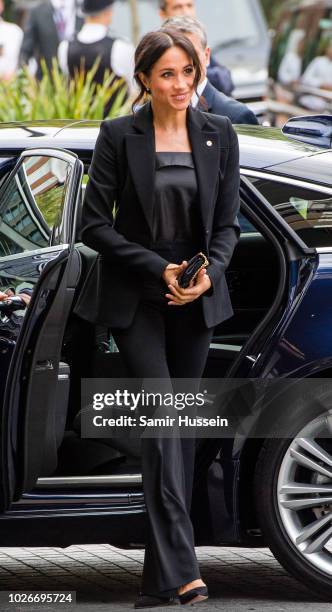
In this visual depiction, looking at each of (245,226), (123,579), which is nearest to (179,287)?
(245,226)

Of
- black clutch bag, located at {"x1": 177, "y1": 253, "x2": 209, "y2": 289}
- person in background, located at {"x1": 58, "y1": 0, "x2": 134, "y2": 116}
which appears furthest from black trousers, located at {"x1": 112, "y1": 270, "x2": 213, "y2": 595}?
person in background, located at {"x1": 58, "y1": 0, "x2": 134, "y2": 116}

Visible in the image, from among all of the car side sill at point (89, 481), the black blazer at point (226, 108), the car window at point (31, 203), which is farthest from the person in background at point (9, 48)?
the car side sill at point (89, 481)

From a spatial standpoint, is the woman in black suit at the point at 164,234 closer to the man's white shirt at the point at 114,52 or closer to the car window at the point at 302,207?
the car window at the point at 302,207

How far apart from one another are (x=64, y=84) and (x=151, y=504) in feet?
17.6

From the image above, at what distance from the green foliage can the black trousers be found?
14.7 ft

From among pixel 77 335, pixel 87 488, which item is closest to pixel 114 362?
pixel 77 335

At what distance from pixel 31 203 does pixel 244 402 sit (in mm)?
966

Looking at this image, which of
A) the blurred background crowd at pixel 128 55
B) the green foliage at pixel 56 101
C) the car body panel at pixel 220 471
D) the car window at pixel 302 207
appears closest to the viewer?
the car body panel at pixel 220 471

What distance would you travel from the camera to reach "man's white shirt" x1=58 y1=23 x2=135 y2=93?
1064 centimetres

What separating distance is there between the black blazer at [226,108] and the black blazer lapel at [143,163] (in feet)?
7.05

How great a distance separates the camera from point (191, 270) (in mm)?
4699

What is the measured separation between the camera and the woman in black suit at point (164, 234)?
4797 mm

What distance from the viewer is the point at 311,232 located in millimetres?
5027

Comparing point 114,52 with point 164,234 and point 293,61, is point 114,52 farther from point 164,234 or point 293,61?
point 293,61
